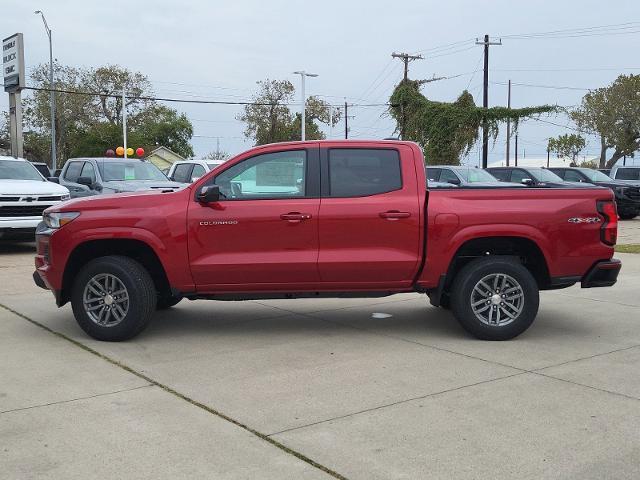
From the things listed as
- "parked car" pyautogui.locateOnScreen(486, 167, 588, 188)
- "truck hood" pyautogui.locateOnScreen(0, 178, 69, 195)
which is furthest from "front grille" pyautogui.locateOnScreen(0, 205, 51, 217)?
"parked car" pyautogui.locateOnScreen(486, 167, 588, 188)

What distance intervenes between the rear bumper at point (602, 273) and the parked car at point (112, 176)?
9.64 m

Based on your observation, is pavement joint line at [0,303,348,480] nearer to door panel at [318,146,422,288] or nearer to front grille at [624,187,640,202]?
door panel at [318,146,422,288]

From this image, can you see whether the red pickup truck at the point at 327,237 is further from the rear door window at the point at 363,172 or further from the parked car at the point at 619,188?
the parked car at the point at 619,188

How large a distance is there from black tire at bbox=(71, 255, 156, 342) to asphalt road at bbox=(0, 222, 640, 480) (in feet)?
0.45

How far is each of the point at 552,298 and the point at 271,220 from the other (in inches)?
165

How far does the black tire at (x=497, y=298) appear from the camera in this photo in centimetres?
635

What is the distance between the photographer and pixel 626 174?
941 inches

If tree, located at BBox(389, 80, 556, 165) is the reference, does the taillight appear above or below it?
below

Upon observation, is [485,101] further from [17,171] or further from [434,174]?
[17,171]

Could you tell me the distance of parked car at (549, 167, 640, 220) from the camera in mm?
22016

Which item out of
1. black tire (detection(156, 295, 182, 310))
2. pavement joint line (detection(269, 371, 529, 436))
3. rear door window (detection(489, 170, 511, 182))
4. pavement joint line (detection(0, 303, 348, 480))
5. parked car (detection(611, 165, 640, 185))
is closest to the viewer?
pavement joint line (detection(0, 303, 348, 480))

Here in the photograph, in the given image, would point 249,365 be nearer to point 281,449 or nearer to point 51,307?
point 281,449

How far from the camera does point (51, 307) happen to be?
8.09m

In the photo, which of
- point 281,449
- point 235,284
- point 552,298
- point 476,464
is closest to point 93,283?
point 235,284
